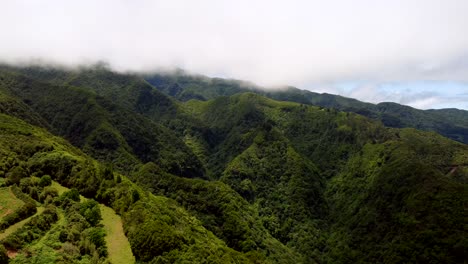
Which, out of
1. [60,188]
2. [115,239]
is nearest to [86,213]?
[115,239]

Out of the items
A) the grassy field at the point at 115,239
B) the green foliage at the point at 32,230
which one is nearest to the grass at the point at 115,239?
the grassy field at the point at 115,239

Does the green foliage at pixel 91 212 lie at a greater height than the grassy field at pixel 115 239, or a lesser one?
greater

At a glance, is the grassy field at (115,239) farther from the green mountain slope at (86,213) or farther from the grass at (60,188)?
the green mountain slope at (86,213)

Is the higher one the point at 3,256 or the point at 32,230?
the point at 3,256

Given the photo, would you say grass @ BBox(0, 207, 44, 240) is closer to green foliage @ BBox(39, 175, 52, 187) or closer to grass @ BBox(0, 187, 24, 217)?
grass @ BBox(0, 187, 24, 217)

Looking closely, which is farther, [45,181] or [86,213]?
[45,181]

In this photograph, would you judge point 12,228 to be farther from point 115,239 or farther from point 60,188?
point 60,188
